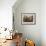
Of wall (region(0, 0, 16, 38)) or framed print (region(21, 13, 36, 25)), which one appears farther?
framed print (region(21, 13, 36, 25))

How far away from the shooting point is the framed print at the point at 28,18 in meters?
5.92

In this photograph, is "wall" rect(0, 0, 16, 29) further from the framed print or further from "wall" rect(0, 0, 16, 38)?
the framed print

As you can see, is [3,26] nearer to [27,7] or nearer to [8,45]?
[8,45]

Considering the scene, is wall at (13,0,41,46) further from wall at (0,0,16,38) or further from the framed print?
wall at (0,0,16,38)

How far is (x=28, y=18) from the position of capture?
19.4ft

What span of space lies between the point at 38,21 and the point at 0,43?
2.80m

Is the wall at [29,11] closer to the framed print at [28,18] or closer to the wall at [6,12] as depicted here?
the framed print at [28,18]

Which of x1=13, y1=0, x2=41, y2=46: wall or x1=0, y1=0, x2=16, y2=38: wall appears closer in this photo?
x1=0, y1=0, x2=16, y2=38: wall

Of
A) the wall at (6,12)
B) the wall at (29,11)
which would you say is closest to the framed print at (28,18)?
the wall at (29,11)

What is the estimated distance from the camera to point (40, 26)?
5.95m

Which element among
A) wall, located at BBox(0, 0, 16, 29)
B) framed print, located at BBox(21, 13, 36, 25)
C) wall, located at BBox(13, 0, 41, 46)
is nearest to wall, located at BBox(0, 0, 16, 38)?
wall, located at BBox(0, 0, 16, 29)

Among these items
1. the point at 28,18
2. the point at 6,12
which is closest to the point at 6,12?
the point at 6,12

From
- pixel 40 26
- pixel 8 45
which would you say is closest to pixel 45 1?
pixel 40 26

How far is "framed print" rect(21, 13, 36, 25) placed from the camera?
5.92 m
